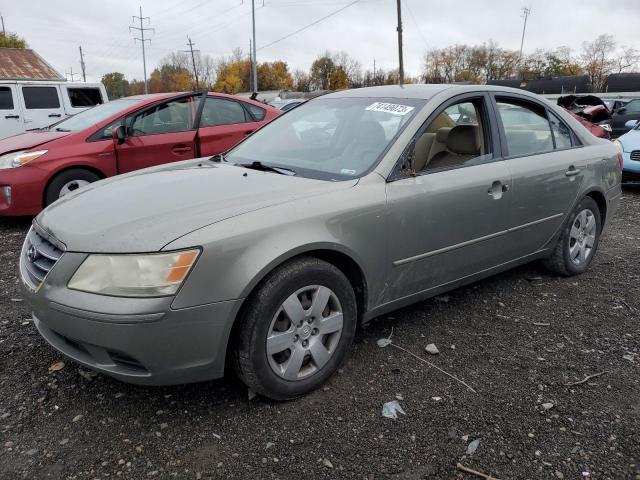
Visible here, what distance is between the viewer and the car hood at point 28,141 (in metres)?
5.83

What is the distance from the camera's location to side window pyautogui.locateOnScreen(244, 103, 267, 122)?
23.3 ft

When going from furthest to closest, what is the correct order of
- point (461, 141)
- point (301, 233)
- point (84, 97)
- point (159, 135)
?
1. point (84, 97)
2. point (159, 135)
3. point (461, 141)
4. point (301, 233)

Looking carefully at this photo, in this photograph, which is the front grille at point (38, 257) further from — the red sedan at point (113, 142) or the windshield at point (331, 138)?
the red sedan at point (113, 142)

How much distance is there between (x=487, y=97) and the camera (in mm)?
3594

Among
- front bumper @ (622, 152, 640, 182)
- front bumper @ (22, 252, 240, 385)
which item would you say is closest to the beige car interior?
front bumper @ (22, 252, 240, 385)

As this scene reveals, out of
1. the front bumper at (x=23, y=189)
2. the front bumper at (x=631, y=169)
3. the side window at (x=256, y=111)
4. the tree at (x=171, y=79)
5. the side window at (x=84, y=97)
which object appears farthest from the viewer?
the tree at (x=171, y=79)

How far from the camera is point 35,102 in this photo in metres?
11.6

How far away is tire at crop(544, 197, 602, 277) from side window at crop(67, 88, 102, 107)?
11.5 metres

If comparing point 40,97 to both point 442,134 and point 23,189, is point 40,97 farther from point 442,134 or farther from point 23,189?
point 442,134

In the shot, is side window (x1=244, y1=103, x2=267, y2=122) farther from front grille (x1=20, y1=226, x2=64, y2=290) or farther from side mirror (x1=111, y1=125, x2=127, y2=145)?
front grille (x1=20, y1=226, x2=64, y2=290)

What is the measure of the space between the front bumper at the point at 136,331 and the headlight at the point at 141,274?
0.03 metres

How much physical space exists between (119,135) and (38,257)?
3.69m

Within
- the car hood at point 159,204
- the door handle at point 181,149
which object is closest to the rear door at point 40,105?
the door handle at point 181,149

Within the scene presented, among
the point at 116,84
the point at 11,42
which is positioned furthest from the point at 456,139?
the point at 116,84
